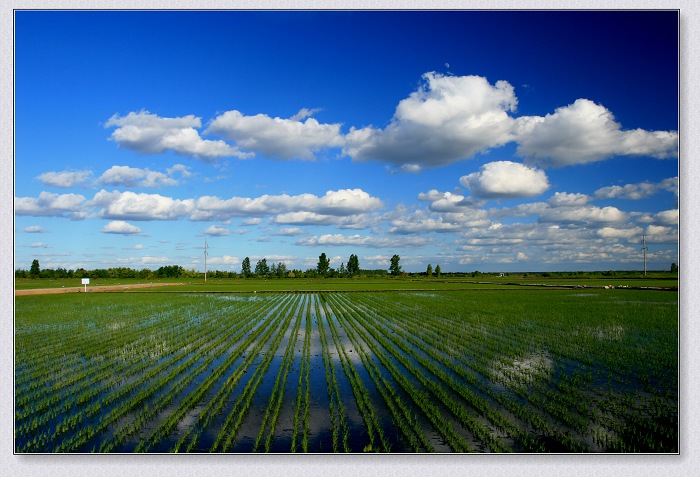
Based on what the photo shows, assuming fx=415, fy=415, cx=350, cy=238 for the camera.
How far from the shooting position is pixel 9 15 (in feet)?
28.8

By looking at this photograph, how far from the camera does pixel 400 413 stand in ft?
28.6

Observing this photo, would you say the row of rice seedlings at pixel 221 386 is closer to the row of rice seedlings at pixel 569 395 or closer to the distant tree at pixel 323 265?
the row of rice seedlings at pixel 569 395

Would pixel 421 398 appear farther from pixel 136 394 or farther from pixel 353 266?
pixel 353 266

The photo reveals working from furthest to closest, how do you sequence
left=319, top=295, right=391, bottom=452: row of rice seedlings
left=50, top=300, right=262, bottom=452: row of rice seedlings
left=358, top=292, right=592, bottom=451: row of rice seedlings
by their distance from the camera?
left=50, top=300, right=262, bottom=452: row of rice seedlings
left=358, top=292, right=592, bottom=451: row of rice seedlings
left=319, top=295, right=391, bottom=452: row of rice seedlings

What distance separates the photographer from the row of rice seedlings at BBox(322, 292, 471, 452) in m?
7.39

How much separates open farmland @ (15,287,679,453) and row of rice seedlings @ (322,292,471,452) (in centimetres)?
4

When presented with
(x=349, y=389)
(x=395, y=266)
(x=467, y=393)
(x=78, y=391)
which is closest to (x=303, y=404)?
(x=349, y=389)

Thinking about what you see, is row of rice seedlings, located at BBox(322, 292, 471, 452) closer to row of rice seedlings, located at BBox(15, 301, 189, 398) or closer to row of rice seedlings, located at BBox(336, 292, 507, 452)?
row of rice seedlings, located at BBox(336, 292, 507, 452)

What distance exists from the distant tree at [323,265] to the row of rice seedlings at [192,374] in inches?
3415

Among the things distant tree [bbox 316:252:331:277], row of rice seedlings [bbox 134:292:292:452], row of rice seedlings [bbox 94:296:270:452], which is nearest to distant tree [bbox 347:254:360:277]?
distant tree [bbox 316:252:331:277]

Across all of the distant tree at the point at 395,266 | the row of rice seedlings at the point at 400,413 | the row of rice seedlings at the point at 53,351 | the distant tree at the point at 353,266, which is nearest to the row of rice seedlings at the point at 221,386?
the row of rice seedlings at the point at 400,413
